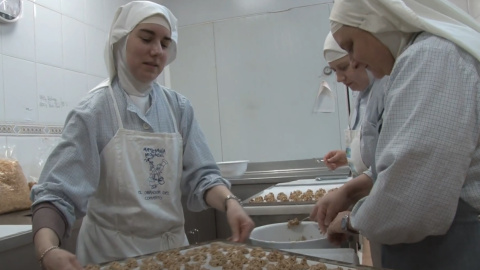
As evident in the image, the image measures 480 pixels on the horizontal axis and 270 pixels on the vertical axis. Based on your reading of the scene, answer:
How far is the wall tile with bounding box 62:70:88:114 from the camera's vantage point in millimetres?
2637

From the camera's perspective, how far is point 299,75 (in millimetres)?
3562


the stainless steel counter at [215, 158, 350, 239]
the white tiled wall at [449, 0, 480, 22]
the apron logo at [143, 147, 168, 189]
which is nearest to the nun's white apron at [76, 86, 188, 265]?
the apron logo at [143, 147, 168, 189]

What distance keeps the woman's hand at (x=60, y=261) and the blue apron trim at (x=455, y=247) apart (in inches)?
32.1

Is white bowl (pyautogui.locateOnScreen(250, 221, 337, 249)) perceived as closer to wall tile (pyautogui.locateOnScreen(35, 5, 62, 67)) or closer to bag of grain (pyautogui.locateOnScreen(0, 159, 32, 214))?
bag of grain (pyautogui.locateOnScreen(0, 159, 32, 214))

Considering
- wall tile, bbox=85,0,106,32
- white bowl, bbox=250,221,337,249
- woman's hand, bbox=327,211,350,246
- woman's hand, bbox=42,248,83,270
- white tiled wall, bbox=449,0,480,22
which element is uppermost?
wall tile, bbox=85,0,106,32

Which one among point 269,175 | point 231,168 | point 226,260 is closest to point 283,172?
point 269,175

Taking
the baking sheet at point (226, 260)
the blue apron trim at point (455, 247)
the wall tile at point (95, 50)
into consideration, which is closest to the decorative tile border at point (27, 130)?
the wall tile at point (95, 50)

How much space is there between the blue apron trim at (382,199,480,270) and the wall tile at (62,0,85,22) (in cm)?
262

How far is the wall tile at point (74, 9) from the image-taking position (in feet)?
8.76

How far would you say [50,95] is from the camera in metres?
2.50

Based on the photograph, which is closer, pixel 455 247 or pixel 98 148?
pixel 455 247

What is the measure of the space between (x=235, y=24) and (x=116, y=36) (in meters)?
2.50

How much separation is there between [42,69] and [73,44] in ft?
1.25

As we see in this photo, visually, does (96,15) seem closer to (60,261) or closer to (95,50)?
(95,50)
